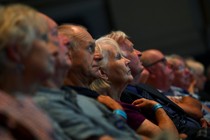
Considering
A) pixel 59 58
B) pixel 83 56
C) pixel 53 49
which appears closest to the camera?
pixel 53 49

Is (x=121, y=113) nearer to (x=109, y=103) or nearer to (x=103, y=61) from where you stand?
(x=109, y=103)

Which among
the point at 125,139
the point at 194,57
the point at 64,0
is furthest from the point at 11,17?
the point at 194,57

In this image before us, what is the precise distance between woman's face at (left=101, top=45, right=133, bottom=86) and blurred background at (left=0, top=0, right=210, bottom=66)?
18.3 ft

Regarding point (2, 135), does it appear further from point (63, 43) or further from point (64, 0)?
point (64, 0)

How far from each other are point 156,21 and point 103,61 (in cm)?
606

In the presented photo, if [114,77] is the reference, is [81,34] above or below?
above

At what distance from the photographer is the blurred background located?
9.59 meters

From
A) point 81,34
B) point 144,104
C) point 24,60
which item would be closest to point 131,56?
point 144,104

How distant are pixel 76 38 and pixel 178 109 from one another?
121 centimetres

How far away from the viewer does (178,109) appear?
4.32 meters

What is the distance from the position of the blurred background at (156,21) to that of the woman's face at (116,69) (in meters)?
5.58

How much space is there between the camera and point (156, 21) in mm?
9844

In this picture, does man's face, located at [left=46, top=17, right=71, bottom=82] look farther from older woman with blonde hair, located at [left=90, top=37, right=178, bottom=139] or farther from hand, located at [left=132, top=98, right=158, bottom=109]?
hand, located at [left=132, top=98, right=158, bottom=109]

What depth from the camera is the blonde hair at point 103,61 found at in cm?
376
